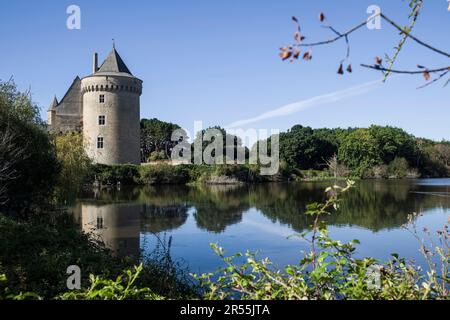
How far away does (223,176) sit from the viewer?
41594mm

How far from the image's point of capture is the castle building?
39344 mm

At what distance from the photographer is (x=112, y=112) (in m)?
39.7

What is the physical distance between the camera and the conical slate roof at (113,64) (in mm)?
40500

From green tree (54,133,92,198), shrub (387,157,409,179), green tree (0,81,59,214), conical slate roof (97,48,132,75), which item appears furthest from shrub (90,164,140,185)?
shrub (387,157,409,179)

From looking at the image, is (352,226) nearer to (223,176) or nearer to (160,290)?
(160,290)

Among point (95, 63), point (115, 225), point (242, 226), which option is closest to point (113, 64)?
point (95, 63)

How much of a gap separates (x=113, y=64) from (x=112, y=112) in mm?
4859

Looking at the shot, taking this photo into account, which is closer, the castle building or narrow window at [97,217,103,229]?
narrow window at [97,217,103,229]

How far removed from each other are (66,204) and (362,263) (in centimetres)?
A: 1644

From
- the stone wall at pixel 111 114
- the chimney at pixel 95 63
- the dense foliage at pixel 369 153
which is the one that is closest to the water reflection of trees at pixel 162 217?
the stone wall at pixel 111 114

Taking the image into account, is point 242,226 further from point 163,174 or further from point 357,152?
point 357,152

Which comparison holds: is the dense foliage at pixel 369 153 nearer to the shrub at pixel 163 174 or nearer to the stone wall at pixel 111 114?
the shrub at pixel 163 174

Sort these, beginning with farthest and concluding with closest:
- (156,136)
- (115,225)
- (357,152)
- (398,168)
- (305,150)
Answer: (156,136), (305,150), (357,152), (398,168), (115,225)

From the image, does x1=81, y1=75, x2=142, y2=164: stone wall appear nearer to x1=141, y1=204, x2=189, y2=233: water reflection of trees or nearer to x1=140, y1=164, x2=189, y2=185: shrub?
x1=140, y1=164, x2=189, y2=185: shrub
